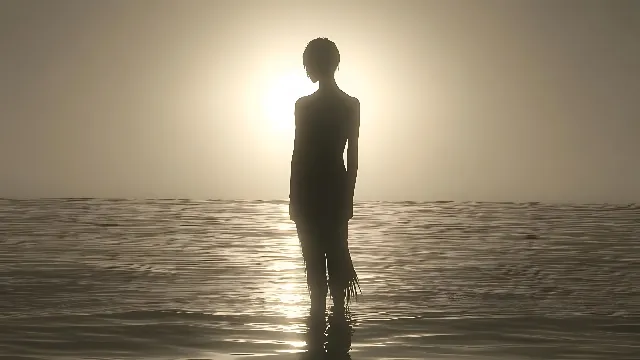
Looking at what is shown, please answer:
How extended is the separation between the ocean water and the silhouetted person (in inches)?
24.9

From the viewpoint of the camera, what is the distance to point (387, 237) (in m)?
16.6

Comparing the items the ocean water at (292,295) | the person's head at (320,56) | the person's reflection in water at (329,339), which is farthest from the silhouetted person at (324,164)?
the ocean water at (292,295)

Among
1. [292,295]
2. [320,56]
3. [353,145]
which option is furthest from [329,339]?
[292,295]

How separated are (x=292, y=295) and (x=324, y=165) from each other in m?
2.88

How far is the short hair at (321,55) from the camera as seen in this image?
5.96 meters

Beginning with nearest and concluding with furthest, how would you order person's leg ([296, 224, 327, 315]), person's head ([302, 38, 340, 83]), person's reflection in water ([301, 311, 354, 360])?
person's reflection in water ([301, 311, 354, 360])
person's head ([302, 38, 340, 83])
person's leg ([296, 224, 327, 315])

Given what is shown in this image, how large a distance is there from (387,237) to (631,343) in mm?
10285

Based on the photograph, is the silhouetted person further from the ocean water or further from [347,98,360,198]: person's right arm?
the ocean water

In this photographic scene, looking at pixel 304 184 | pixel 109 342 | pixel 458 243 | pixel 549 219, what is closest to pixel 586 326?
pixel 304 184

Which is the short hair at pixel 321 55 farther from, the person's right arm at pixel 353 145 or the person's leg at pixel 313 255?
the person's leg at pixel 313 255

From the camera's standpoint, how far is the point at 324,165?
6.04 meters

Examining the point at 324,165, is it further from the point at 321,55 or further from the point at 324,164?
the point at 321,55

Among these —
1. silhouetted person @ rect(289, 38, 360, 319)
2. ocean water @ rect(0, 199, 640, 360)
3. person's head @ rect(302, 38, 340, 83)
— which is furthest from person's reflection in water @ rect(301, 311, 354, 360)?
person's head @ rect(302, 38, 340, 83)

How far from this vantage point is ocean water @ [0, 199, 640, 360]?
6.15 metres
